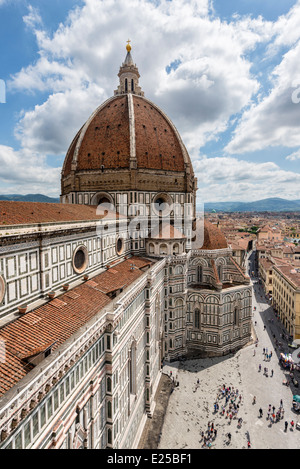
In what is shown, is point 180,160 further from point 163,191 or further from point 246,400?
point 246,400

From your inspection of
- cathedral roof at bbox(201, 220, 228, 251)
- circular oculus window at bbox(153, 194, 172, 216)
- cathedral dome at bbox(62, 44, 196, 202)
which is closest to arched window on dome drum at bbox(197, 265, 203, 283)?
cathedral roof at bbox(201, 220, 228, 251)

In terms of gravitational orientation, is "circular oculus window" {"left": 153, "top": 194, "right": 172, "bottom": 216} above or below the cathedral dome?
below

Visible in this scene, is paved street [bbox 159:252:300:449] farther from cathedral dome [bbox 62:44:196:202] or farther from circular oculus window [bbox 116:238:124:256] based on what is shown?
cathedral dome [bbox 62:44:196:202]

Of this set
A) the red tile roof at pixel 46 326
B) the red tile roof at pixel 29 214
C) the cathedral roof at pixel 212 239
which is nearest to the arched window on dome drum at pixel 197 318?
the cathedral roof at pixel 212 239

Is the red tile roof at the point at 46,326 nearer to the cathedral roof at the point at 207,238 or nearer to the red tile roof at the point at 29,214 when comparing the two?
the red tile roof at the point at 29,214

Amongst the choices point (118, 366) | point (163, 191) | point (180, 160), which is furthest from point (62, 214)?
point (180, 160)
